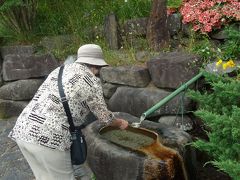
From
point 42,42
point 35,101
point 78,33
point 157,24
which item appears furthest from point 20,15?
point 35,101

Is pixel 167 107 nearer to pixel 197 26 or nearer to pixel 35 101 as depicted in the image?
pixel 197 26

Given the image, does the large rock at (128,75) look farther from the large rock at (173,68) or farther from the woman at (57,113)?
the woman at (57,113)

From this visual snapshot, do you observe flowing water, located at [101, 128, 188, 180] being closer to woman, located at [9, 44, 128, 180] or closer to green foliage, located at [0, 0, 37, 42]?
woman, located at [9, 44, 128, 180]

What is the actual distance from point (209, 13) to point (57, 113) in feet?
9.33

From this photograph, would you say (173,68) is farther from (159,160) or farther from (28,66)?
(28,66)

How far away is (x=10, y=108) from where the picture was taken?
22.6ft

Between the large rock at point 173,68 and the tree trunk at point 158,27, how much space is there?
507 millimetres

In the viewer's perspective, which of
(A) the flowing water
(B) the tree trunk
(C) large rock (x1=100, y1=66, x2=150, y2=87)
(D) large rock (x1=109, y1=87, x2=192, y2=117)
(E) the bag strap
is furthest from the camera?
(B) the tree trunk

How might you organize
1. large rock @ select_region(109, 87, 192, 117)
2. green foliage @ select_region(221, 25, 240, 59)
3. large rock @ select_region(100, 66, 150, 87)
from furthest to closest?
1. large rock @ select_region(100, 66, 150, 87)
2. large rock @ select_region(109, 87, 192, 117)
3. green foliage @ select_region(221, 25, 240, 59)

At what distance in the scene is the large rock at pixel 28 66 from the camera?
6879 mm

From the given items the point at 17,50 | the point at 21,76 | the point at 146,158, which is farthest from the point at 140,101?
the point at 17,50

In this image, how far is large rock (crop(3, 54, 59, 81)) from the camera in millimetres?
6879

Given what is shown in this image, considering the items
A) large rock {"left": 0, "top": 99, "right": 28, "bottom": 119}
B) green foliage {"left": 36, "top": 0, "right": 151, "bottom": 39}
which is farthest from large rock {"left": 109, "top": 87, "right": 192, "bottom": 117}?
large rock {"left": 0, "top": 99, "right": 28, "bottom": 119}

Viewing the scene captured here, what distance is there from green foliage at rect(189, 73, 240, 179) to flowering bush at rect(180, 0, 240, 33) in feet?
4.92
